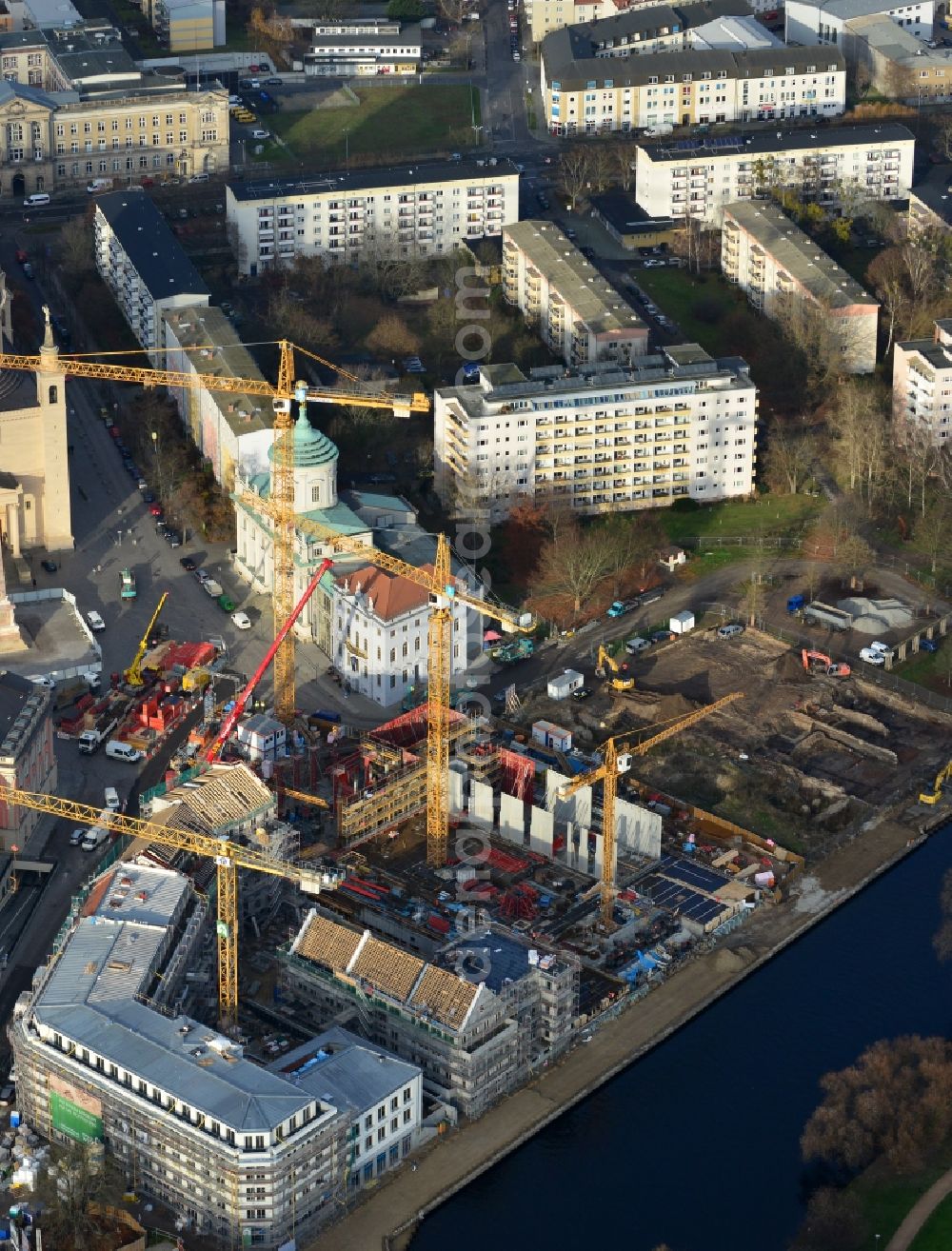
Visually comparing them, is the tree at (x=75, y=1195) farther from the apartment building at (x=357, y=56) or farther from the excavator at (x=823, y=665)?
the apartment building at (x=357, y=56)

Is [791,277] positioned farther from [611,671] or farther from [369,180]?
[611,671]

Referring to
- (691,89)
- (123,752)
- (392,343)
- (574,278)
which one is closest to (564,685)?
(123,752)

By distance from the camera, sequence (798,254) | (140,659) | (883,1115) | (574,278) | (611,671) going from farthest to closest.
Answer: (798,254)
(574,278)
(611,671)
(140,659)
(883,1115)

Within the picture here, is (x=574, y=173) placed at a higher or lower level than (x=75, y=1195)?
higher

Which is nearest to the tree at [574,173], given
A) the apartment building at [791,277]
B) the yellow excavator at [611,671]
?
the apartment building at [791,277]

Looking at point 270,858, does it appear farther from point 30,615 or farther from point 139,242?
point 139,242

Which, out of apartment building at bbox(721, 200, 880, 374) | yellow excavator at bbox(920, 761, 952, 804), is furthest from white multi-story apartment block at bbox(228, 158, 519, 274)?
yellow excavator at bbox(920, 761, 952, 804)
